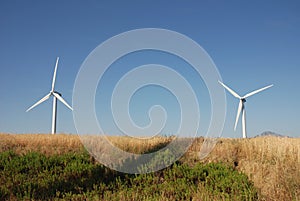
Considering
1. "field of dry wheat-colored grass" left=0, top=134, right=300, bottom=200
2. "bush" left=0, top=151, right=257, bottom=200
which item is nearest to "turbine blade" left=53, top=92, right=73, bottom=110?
"field of dry wheat-colored grass" left=0, top=134, right=300, bottom=200

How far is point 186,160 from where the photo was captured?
640 inches

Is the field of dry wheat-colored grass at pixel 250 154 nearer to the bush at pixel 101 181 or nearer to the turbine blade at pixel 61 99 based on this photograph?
the bush at pixel 101 181

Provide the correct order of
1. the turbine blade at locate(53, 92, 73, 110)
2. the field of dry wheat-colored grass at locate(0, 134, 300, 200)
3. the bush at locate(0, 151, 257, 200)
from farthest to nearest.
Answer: the turbine blade at locate(53, 92, 73, 110), the field of dry wheat-colored grass at locate(0, 134, 300, 200), the bush at locate(0, 151, 257, 200)

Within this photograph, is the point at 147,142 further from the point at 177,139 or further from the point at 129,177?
the point at 129,177

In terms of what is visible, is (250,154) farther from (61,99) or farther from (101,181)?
(61,99)

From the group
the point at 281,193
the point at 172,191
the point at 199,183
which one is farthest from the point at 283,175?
the point at 172,191

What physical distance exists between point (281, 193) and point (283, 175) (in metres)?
1.30

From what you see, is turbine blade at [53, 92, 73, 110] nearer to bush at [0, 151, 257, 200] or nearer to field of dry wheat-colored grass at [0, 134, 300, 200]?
field of dry wheat-colored grass at [0, 134, 300, 200]

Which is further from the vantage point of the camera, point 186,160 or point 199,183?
point 186,160

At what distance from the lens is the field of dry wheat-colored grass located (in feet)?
38.2

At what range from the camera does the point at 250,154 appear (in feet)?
52.5

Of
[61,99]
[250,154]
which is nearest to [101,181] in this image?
[250,154]

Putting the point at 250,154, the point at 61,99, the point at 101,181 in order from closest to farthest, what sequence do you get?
the point at 101,181 < the point at 250,154 < the point at 61,99

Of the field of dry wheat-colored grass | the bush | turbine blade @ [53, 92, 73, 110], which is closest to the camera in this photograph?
the bush
